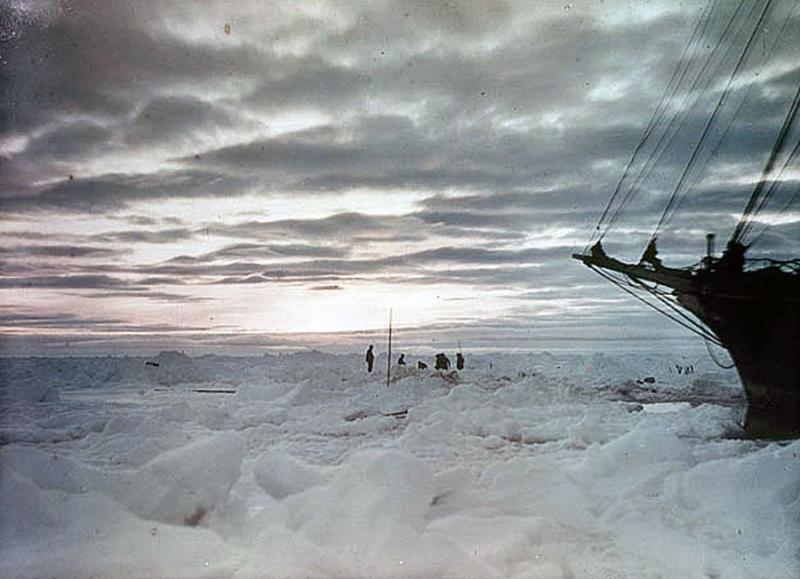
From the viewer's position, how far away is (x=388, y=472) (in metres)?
2.00

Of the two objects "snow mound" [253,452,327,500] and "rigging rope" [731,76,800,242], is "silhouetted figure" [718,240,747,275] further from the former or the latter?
"snow mound" [253,452,327,500]

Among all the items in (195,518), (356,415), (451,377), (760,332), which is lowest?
Result: (195,518)

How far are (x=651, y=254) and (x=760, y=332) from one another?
92cm

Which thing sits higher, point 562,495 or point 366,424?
point 366,424

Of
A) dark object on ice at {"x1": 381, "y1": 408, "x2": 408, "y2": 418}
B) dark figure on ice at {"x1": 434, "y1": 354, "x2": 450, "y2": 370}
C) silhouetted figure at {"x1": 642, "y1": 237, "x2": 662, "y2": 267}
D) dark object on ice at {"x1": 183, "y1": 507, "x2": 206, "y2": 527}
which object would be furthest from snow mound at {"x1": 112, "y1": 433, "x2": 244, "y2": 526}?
silhouetted figure at {"x1": 642, "y1": 237, "x2": 662, "y2": 267}

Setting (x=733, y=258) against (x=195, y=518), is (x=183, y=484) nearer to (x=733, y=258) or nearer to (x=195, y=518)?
(x=195, y=518)

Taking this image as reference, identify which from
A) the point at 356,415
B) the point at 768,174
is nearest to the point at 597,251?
the point at 768,174

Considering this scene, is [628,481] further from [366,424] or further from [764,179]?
[764,179]

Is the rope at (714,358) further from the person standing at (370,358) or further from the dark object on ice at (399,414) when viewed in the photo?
the person standing at (370,358)

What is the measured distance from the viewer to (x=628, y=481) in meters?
2.05

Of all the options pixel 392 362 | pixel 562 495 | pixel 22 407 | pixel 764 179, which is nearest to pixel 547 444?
pixel 562 495

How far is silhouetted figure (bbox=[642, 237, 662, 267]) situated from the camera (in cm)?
226

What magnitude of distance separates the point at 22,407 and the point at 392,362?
4.34 feet

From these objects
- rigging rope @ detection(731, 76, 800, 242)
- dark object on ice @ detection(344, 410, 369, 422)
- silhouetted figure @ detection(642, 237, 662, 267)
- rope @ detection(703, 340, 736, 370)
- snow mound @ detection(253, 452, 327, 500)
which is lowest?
snow mound @ detection(253, 452, 327, 500)
